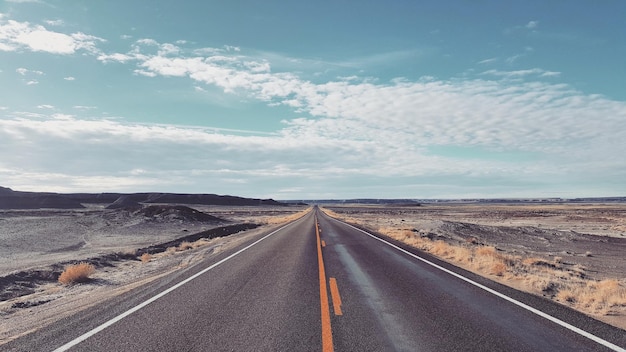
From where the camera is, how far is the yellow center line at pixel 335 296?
779 centimetres

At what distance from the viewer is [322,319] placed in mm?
7070

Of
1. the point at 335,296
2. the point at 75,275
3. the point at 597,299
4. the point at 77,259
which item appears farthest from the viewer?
the point at 77,259

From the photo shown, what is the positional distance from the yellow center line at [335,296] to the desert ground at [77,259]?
5145 millimetres

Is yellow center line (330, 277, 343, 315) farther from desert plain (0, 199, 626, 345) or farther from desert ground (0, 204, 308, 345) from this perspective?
desert ground (0, 204, 308, 345)

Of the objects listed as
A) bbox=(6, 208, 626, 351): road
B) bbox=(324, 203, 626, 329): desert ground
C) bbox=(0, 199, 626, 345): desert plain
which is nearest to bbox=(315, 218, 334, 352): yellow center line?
bbox=(6, 208, 626, 351): road

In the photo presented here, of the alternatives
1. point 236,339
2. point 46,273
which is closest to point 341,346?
point 236,339

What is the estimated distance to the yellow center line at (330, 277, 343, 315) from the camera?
7.79 m

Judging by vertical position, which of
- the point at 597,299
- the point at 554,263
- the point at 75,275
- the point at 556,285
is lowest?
the point at 554,263

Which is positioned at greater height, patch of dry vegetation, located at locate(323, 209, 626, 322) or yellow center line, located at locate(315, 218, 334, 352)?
yellow center line, located at locate(315, 218, 334, 352)

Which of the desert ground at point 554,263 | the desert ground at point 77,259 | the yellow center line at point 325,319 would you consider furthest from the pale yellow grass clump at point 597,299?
the desert ground at point 77,259

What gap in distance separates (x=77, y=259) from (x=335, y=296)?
14.6 meters

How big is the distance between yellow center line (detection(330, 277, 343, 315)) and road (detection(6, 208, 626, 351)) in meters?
0.03

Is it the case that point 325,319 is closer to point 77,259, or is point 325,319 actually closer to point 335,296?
point 335,296

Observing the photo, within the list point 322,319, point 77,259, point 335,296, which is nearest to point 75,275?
point 77,259
